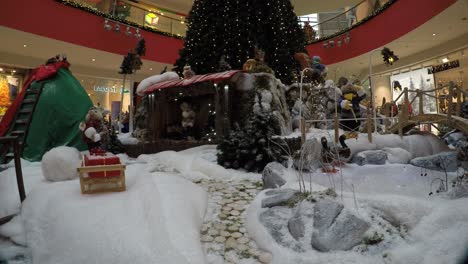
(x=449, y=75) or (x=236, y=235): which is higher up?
(x=449, y=75)

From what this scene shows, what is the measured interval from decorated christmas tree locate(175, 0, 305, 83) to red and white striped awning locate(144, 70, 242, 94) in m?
1.40

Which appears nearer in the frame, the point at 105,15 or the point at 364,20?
the point at 105,15

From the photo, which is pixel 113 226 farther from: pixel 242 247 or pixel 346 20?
pixel 346 20

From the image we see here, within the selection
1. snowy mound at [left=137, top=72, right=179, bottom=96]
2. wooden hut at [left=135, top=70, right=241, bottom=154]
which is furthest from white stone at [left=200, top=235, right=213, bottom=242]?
snowy mound at [left=137, top=72, right=179, bottom=96]

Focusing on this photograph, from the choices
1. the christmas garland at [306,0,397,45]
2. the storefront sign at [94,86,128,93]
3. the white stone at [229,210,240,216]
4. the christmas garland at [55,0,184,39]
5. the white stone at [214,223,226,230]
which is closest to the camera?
the white stone at [214,223,226,230]

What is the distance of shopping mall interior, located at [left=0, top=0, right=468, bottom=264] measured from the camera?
6.77 ft

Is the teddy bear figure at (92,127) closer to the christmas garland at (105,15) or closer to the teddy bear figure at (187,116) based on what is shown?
the teddy bear figure at (187,116)

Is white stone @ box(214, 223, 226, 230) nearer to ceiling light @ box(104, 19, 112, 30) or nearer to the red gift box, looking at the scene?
the red gift box

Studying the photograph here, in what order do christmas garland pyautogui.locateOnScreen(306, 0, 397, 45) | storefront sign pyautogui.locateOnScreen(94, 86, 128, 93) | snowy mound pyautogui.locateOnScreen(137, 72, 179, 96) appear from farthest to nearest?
storefront sign pyautogui.locateOnScreen(94, 86, 128, 93) < christmas garland pyautogui.locateOnScreen(306, 0, 397, 45) < snowy mound pyautogui.locateOnScreen(137, 72, 179, 96)

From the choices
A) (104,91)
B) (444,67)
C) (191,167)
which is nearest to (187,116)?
(191,167)

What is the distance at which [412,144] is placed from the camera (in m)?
4.54

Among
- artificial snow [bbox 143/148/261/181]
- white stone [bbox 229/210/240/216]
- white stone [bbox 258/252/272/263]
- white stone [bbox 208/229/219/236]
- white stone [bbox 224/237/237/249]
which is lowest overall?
white stone [bbox 258/252/272/263]

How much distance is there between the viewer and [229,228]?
2.44 meters

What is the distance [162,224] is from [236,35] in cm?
636
